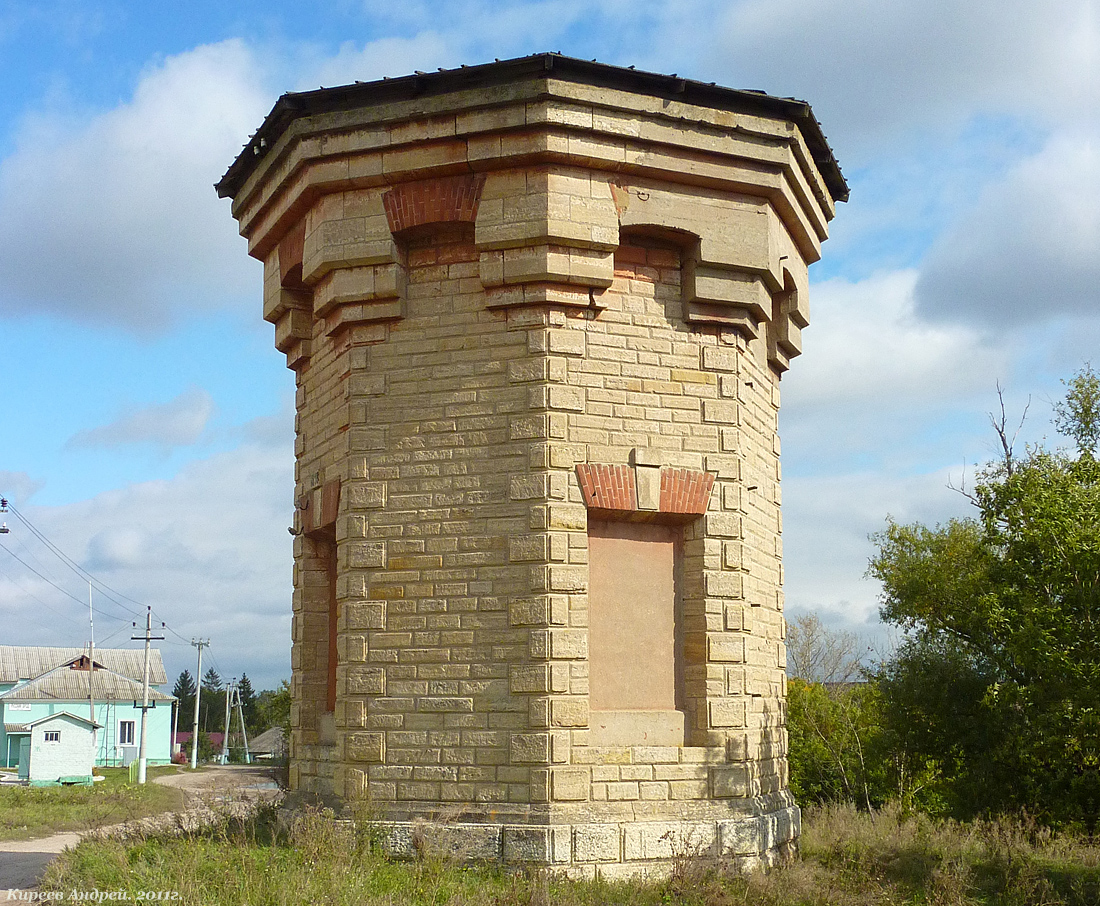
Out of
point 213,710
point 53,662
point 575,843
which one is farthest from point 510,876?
point 213,710

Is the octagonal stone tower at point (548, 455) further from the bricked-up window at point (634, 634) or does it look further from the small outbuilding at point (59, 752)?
the small outbuilding at point (59, 752)

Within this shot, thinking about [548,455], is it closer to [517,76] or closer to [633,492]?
[633,492]

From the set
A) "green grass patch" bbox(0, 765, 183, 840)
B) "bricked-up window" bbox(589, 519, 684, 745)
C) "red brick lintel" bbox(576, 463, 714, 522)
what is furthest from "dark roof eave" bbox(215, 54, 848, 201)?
"green grass patch" bbox(0, 765, 183, 840)

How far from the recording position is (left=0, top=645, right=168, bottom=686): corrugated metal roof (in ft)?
201

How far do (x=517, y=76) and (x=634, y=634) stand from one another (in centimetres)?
501

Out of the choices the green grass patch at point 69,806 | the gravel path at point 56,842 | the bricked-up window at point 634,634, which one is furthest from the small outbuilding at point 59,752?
the bricked-up window at point 634,634

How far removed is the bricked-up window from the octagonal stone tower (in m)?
0.02

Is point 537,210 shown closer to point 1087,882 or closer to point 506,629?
point 506,629

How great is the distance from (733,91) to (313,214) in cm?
418

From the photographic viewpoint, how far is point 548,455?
928 centimetres

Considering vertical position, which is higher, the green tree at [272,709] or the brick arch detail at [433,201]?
the brick arch detail at [433,201]

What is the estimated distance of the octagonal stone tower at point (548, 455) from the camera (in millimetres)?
9039

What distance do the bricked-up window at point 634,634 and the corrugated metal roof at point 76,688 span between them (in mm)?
51233

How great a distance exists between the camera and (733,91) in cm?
1000
